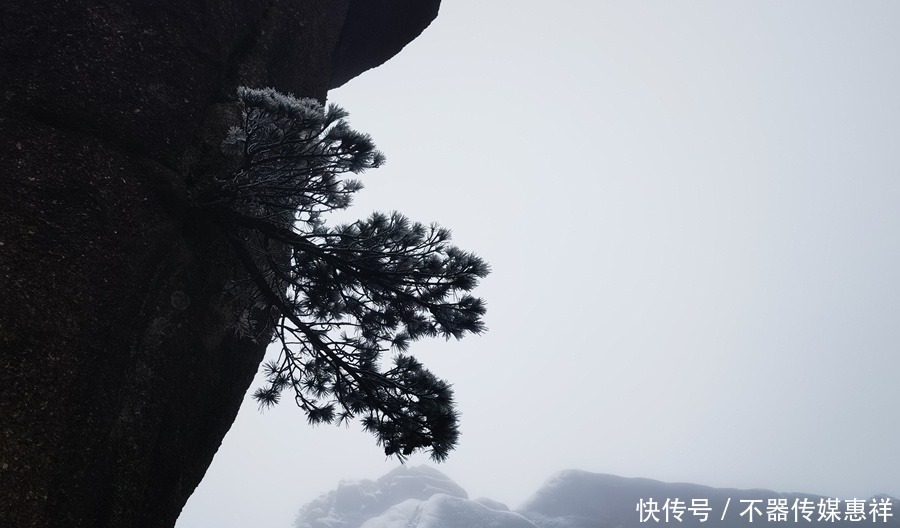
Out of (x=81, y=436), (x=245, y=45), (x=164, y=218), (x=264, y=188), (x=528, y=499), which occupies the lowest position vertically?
(x=528, y=499)

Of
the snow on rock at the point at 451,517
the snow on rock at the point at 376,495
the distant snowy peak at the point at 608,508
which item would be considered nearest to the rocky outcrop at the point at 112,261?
the snow on rock at the point at 451,517

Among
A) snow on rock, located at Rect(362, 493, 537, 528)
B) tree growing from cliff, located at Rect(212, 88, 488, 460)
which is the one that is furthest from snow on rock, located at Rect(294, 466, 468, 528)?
tree growing from cliff, located at Rect(212, 88, 488, 460)

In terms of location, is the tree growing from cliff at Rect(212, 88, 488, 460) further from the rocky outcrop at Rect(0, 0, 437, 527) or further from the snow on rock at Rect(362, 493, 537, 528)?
the snow on rock at Rect(362, 493, 537, 528)

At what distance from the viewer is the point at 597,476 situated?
48.9 m

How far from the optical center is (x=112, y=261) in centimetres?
351

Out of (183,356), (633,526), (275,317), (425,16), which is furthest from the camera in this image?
(633,526)

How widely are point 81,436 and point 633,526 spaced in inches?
1892

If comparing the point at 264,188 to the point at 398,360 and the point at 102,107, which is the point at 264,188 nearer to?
the point at 102,107

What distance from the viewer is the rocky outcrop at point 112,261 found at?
2994mm

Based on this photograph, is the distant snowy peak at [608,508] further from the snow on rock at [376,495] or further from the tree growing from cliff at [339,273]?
the tree growing from cliff at [339,273]

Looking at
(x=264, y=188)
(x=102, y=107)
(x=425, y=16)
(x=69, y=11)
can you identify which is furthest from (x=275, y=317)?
(x=425, y=16)

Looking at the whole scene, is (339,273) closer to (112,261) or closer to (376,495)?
(112,261)

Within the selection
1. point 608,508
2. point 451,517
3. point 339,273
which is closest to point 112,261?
point 339,273

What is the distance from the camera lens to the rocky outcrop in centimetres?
299
